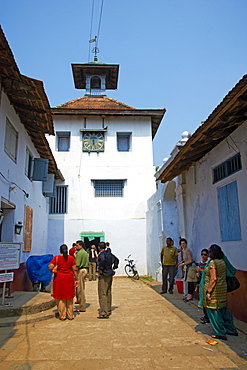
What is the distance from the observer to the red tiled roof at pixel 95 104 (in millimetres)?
18022

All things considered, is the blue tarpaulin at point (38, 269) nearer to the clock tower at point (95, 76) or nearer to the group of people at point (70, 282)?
the group of people at point (70, 282)

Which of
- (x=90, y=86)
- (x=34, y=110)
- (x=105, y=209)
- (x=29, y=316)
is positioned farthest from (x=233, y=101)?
(x=90, y=86)

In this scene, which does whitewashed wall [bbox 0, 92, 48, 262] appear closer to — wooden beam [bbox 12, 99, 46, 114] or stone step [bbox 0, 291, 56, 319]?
wooden beam [bbox 12, 99, 46, 114]

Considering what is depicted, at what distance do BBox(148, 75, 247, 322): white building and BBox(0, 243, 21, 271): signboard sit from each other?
4.32 m

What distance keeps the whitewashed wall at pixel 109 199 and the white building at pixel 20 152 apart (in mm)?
4243

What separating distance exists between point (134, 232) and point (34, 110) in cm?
974

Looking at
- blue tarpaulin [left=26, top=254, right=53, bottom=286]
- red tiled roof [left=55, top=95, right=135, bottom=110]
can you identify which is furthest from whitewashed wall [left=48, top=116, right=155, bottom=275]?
blue tarpaulin [left=26, top=254, right=53, bottom=286]

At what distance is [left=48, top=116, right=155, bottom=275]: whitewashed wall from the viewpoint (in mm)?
16312

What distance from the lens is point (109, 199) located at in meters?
16.7

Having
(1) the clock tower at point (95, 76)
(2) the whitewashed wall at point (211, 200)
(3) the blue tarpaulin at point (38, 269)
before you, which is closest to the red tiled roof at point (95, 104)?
(1) the clock tower at point (95, 76)

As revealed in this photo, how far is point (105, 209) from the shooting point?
16.6 m

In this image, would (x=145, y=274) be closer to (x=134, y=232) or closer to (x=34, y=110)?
(x=134, y=232)

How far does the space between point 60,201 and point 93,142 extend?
3587mm

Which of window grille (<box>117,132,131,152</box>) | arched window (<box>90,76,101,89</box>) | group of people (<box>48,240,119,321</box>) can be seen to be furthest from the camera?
arched window (<box>90,76,101,89</box>)
